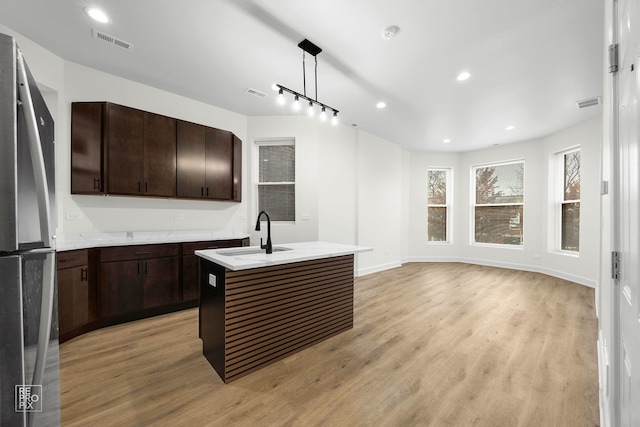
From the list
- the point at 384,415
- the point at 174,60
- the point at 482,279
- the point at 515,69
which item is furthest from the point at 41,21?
the point at 482,279

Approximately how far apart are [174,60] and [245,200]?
2.23 m

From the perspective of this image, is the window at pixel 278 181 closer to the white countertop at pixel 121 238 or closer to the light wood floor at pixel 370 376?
the white countertop at pixel 121 238

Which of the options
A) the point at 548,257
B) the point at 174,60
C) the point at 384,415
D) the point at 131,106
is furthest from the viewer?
the point at 548,257

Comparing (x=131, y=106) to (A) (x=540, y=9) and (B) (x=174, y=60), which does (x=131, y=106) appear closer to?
(B) (x=174, y=60)

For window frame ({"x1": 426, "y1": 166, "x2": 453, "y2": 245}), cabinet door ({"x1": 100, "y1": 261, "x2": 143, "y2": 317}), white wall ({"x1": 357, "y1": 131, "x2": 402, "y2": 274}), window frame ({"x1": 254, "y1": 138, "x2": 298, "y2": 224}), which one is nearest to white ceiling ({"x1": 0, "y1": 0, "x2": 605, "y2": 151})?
window frame ({"x1": 254, "y1": 138, "x2": 298, "y2": 224})

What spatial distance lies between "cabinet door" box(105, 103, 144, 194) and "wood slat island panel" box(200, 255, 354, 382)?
1.73m

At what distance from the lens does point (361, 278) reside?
500 cm

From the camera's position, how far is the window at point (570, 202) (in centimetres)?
492

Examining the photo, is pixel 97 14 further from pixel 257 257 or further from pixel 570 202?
pixel 570 202

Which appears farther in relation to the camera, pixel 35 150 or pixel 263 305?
pixel 263 305

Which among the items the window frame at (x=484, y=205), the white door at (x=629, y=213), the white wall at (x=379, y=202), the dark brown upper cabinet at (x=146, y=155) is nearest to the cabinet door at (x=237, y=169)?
the dark brown upper cabinet at (x=146, y=155)

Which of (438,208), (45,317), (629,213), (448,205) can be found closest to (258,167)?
(45,317)

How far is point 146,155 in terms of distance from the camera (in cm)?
322

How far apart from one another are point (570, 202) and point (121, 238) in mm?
7661
